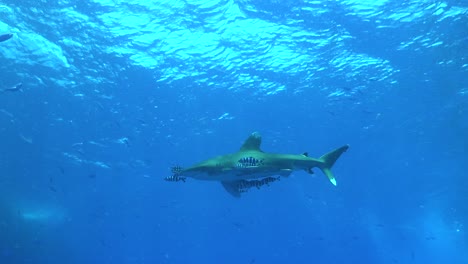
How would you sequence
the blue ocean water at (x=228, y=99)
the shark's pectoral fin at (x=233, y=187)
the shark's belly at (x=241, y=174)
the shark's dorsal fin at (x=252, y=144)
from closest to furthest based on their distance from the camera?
the shark's belly at (x=241, y=174)
the shark's pectoral fin at (x=233, y=187)
the shark's dorsal fin at (x=252, y=144)
the blue ocean water at (x=228, y=99)

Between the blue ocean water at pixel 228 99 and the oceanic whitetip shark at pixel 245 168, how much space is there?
1007cm

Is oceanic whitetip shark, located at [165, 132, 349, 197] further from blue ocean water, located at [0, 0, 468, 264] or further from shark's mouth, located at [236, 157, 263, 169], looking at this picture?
blue ocean water, located at [0, 0, 468, 264]

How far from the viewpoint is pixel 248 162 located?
6980 millimetres

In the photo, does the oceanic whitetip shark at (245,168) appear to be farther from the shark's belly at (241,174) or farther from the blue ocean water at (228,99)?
the blue ocean water at (228,99)

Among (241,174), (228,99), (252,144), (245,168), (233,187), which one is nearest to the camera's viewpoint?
(245,168)

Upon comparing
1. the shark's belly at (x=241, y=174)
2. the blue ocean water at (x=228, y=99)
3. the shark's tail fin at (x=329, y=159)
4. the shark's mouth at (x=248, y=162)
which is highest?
the blue ocean water at (x=228, y=99)

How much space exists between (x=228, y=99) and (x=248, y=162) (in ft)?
54.8

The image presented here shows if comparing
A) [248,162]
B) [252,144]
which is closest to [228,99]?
[252,144]

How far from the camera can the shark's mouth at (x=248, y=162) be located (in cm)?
693

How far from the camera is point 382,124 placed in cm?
2633

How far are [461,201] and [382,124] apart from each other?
2720cm

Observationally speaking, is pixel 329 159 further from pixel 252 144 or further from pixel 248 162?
pixel 248 162

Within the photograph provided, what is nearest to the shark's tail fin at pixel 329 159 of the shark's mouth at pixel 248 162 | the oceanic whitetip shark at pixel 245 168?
the oceanic whitetip shark at pixel 245 168

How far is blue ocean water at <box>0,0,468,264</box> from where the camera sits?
17.0 metres
